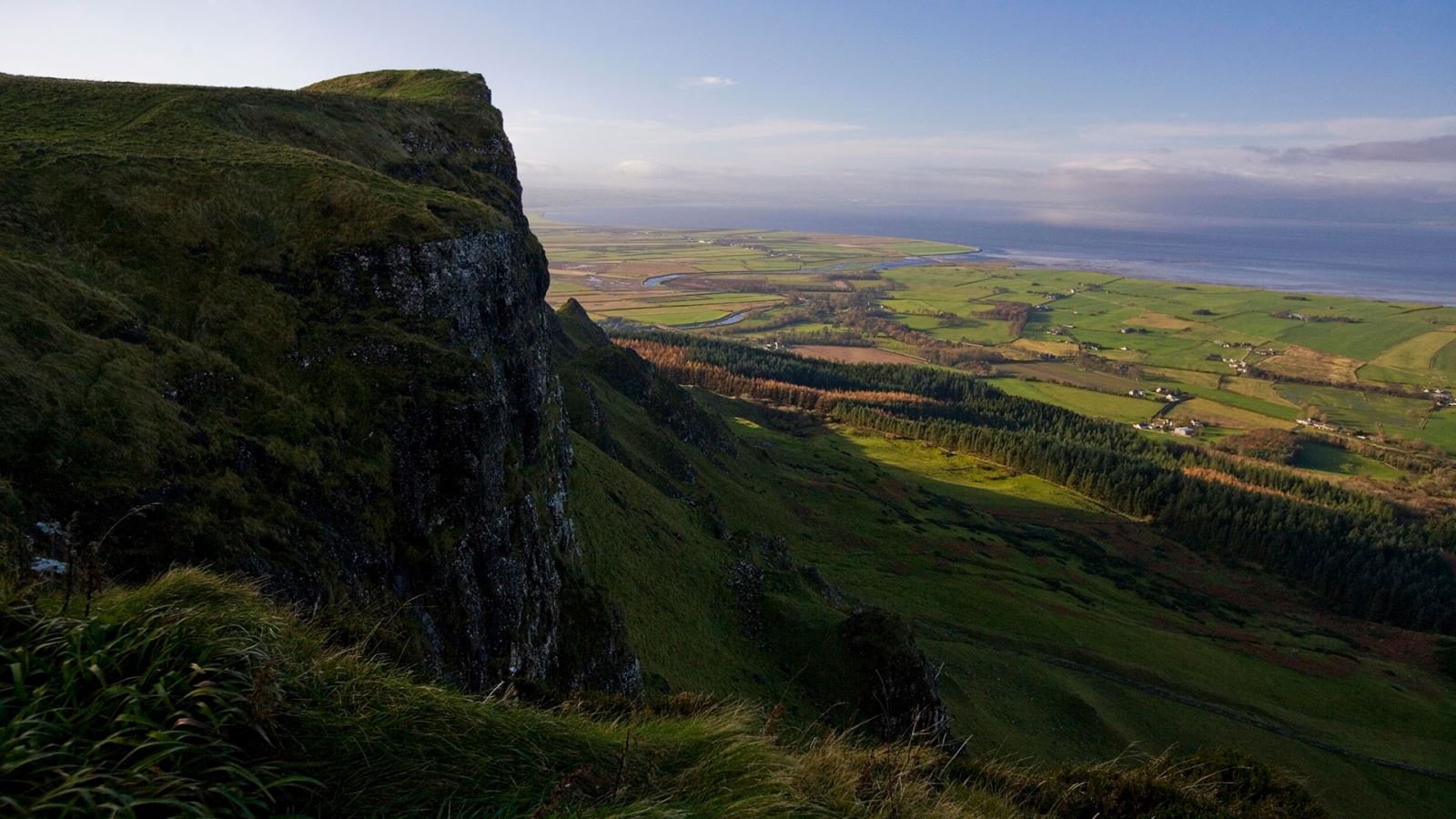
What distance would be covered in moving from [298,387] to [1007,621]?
210ft

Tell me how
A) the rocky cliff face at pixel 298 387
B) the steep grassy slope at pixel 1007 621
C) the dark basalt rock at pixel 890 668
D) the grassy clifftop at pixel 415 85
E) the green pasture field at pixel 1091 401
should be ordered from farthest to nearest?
the green pasture field at pixel 1091 401
the grassy clifftop at pixel 415 85
the steep grassy slope at pixel 1007 621
the dark basalt rock at pixel 890 668
the rocky cliff face at pixel 298 387

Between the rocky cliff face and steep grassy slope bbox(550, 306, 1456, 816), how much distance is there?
12.4m

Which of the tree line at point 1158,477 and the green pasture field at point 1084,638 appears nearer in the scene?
the green pasture field at point 1084,638

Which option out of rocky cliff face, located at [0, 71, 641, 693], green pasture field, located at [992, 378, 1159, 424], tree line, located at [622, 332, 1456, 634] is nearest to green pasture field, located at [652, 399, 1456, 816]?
tree line, located at [622, 332, 1456, 634]

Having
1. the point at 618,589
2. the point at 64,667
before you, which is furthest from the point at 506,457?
the point at 64,667

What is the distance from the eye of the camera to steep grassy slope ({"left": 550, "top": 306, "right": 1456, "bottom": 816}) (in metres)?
43.1

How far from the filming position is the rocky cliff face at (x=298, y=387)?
16.5 metres

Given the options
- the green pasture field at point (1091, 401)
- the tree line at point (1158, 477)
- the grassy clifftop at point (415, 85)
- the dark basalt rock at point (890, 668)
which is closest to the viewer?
the dark basalt rock at point (890, 668)

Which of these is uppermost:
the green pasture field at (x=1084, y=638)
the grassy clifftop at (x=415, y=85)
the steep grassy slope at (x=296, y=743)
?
the grassy clifftop at (x=415, y=85)

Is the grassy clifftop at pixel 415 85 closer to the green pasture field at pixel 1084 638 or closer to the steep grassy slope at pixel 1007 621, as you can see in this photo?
the steep grassy slope at pixel 1007 621

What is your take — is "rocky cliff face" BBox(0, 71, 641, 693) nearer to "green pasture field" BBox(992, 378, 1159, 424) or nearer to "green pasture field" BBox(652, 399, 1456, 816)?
"green pasture field" BBox(652, 399, 1456, 816)

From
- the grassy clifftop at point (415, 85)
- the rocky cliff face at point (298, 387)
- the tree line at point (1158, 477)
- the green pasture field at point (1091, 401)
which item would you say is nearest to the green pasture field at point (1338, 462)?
the tree line at point (1158, 477)

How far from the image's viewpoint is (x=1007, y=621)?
218 feet

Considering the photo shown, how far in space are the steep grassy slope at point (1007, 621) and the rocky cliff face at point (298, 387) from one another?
40.6 feet
